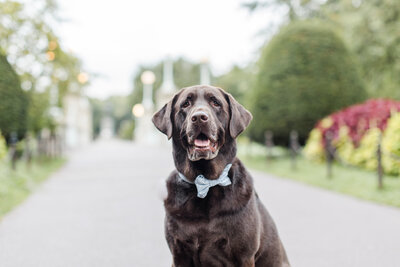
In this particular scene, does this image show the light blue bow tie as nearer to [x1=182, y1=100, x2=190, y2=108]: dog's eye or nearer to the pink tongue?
the pink tongue

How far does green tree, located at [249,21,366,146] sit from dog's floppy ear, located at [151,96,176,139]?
12.2 metres

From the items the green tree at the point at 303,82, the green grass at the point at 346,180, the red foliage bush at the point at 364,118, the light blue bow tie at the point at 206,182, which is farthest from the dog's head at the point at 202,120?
the green tree at the point at 303,82

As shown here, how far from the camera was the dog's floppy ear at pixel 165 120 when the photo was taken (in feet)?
10.2

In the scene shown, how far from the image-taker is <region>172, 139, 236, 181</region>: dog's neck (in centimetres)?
299

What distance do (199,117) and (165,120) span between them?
409 mm

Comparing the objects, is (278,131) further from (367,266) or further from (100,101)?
(100,101)

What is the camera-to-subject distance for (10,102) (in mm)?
11992

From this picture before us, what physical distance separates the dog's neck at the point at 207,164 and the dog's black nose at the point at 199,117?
304mm

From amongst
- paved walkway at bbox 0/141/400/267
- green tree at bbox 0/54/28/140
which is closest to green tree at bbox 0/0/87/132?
green tree at bbox 0/54/28/140

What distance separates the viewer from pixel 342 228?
19.4 feet

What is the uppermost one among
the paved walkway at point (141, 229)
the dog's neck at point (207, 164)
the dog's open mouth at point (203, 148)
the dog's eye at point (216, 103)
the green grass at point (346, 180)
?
the dog's eye at point (216, 103)

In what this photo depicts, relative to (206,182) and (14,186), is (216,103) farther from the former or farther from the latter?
(14,186)

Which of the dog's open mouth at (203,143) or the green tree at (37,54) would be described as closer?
the dog's open mouth at (203,143)

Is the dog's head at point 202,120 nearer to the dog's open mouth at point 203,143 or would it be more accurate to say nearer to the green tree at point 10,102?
the dog's open mouth at point 203,143
